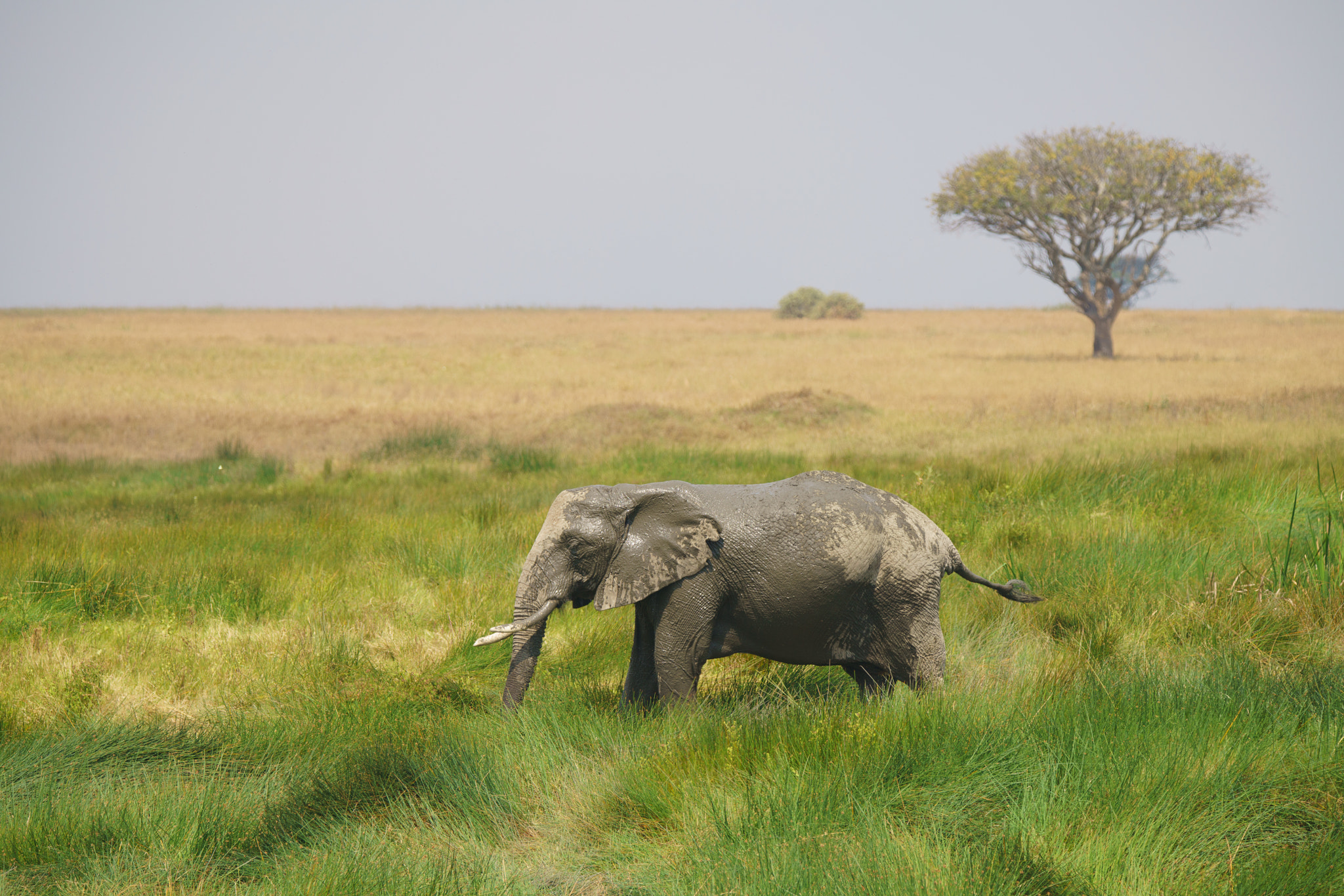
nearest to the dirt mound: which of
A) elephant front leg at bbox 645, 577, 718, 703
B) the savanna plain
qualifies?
the savanna plain

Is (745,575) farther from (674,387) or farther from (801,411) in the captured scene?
(674,387)

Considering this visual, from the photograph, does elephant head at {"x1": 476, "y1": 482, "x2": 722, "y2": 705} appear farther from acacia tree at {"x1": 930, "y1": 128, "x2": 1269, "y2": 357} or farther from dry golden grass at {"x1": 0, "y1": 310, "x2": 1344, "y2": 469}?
acacia tree at {"x1": 930, "y1": 128, "x2": 1269, "y2": 357}

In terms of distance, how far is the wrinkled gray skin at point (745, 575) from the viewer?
411cm

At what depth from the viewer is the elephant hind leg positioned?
4.46 m

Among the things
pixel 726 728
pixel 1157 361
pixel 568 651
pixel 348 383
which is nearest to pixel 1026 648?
pixel 726 728

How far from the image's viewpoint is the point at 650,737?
154 inches

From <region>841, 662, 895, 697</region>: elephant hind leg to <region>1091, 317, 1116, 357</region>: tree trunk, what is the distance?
115ft

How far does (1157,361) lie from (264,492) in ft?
102

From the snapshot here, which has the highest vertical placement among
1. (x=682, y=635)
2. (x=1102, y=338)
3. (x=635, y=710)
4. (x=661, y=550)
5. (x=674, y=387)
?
(x=1102, y=338)

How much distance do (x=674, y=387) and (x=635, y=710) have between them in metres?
22.4

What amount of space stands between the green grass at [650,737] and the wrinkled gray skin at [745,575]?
31cm

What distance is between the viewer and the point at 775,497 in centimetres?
429

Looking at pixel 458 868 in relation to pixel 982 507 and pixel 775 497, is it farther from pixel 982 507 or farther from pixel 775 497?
pixel 982 507

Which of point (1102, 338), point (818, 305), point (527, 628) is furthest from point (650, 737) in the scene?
point (818, 305)
